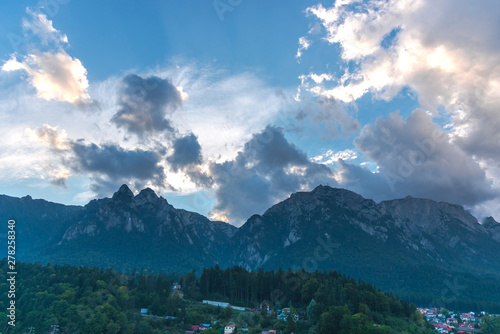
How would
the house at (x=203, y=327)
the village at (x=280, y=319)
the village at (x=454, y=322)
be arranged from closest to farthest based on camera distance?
the village at (x=280, y=319)
the house at (x=203, y=327)
the village at (x=454, y=322)

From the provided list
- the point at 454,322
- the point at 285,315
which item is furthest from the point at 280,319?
the point at 454,322

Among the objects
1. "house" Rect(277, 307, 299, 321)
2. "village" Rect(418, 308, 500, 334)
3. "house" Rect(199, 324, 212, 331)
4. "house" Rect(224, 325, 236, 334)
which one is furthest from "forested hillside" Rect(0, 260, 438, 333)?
"village" Rect(418, 308, 500, 334)

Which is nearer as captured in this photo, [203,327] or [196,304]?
[203,327]

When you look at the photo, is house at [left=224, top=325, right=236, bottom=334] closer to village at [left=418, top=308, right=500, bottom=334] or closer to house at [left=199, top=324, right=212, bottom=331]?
house at [left=199, top=324, right=212, bottom=331]

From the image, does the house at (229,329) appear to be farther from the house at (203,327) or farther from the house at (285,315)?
the house at (285,315)

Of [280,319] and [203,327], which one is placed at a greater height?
[280,319]

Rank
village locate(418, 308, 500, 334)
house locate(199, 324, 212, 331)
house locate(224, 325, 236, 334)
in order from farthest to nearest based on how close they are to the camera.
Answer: village locate(418, 308, 500, 334) < house locate(199, 324, 212, 331) < house locate(224, 325, 236, 334)

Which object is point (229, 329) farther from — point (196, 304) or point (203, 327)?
point (196, 304)

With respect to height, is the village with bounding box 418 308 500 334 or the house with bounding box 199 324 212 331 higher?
the house with bounding box 199 324 212 331

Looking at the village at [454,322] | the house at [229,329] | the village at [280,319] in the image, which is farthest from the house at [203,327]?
the village at [454,322]

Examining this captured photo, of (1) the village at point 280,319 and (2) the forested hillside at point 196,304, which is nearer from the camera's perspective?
(1) the village at point 280,319

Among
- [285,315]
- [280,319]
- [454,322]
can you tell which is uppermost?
[285,315]

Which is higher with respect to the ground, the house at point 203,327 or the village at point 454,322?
the house at point 203,327

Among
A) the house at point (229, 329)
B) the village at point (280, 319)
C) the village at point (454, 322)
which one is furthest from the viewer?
the village at point (454, 322)
